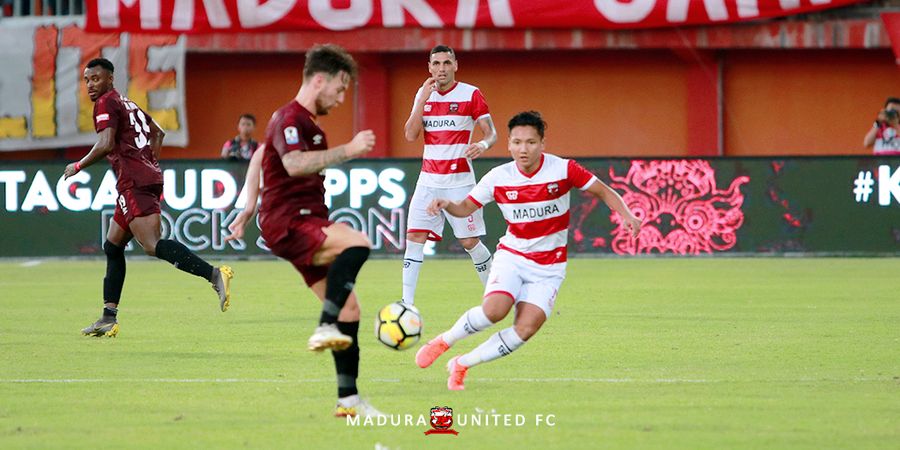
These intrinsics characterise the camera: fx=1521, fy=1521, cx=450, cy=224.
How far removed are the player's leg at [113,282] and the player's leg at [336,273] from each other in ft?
13.2

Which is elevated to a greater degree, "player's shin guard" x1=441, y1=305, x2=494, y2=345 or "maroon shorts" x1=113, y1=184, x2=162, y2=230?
"maroon shorts" x1=113, y1=184, x2=162, y2=230

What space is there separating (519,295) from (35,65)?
1848 cm

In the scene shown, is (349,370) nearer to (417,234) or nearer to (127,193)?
(127,193)

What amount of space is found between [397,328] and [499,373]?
1124 millimetres

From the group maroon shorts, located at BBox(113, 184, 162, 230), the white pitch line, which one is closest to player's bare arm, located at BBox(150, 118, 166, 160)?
maroon shorts, located at BBox(113, 184, 162, 230)

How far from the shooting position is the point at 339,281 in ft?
23.2

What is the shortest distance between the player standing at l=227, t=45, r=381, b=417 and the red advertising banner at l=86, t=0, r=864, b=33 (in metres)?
16.9

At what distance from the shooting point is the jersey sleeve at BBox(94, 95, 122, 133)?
10.8 m

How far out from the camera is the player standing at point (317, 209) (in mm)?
7035

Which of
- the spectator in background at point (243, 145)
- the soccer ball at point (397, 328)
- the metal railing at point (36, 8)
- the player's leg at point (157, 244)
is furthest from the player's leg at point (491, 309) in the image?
the metal railing at point (36, 8)

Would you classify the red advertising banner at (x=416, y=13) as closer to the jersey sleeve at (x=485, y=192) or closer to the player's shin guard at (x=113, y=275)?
the player's shin guard at (x=113, y=275)

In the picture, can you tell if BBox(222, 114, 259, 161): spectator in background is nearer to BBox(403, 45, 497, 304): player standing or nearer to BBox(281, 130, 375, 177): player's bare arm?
BBox(403, 45, 497, 304): player standing

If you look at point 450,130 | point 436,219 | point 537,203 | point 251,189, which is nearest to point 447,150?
point 450,130

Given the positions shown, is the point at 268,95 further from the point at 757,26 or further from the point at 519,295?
the point at 519,295
